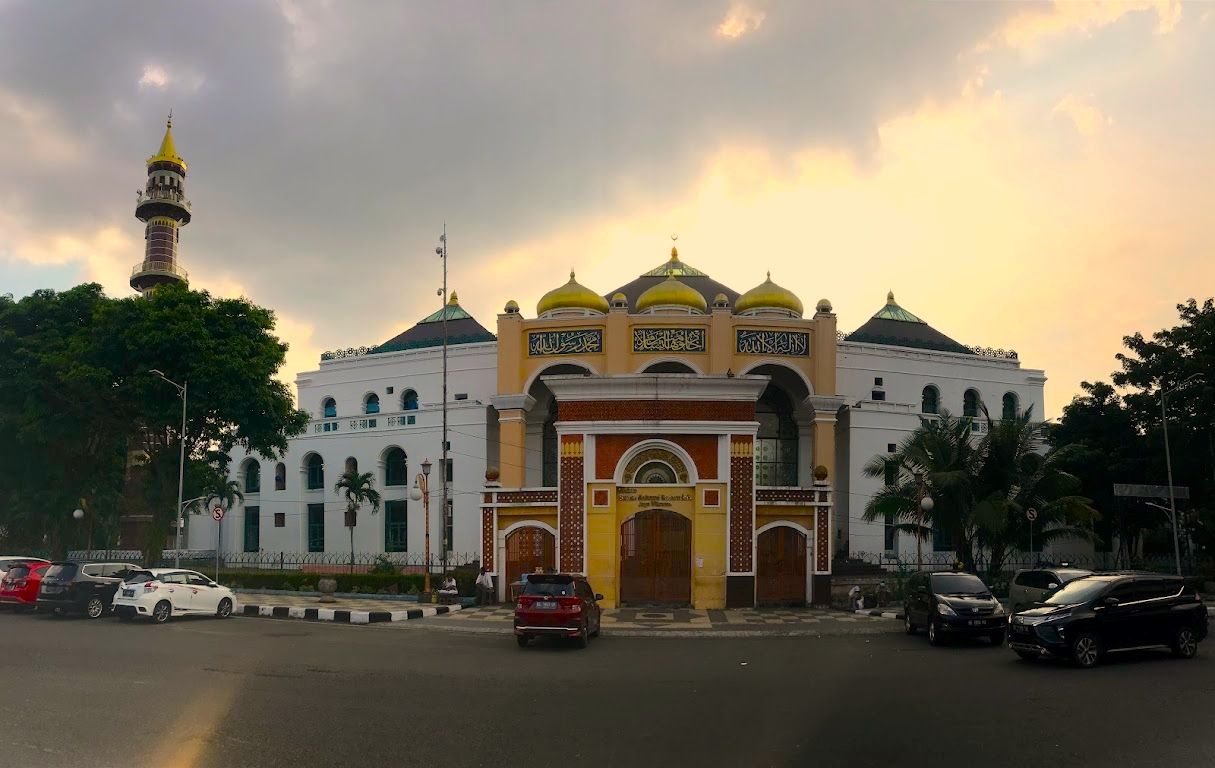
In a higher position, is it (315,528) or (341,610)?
(315,528)

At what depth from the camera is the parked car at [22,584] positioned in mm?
23203

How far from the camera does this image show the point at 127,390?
3453 cm

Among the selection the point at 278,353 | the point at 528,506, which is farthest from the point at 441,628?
the point at 278,353

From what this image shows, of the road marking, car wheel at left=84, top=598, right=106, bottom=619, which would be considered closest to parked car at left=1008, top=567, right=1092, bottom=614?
the road marking

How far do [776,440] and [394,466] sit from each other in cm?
1801

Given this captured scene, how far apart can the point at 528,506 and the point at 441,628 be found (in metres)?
6.83

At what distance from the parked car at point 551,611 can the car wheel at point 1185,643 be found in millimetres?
9968

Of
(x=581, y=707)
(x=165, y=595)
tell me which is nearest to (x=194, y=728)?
(x=581, y=707)

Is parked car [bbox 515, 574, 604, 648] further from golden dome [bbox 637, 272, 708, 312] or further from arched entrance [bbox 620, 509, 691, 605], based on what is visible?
golden dome [bbox 637, 272, 708, 312]

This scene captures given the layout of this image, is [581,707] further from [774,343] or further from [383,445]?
[383,445]

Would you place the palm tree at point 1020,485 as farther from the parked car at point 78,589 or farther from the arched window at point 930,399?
the parked car at point 78,589

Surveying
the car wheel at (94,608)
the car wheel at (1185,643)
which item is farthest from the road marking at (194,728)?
the car wheel at (1185,643)

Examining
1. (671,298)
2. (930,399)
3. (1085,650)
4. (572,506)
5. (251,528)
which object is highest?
(671,298)

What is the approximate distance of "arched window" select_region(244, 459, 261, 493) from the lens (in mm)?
49594
